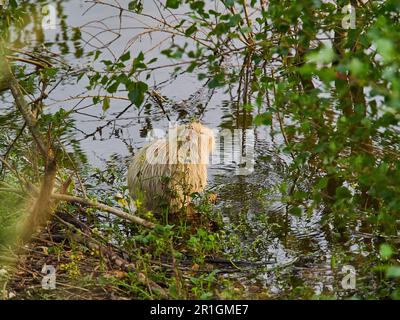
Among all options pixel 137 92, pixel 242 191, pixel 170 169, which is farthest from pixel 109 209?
pixel 242 191

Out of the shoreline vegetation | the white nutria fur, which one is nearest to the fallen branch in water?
the shoreline vegetation

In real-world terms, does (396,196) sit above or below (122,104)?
below

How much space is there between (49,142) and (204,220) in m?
1.61

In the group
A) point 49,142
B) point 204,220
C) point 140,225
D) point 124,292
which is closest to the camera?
point 124,292

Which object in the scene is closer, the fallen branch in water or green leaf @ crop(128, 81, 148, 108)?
green leaf @ crop(128, 81, 148, 108)

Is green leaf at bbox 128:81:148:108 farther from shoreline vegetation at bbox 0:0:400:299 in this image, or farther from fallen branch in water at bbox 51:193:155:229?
fallen branch in water at bbox 51:193:155:229

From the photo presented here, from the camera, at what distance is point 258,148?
23.1 feet

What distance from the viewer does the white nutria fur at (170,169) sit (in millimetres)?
5984

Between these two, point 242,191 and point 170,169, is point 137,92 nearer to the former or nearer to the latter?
point 170,169

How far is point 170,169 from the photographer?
6.07m

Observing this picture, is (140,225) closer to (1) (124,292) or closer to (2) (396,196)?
(1) (124,292)

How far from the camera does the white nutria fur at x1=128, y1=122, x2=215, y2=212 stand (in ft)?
19.6
